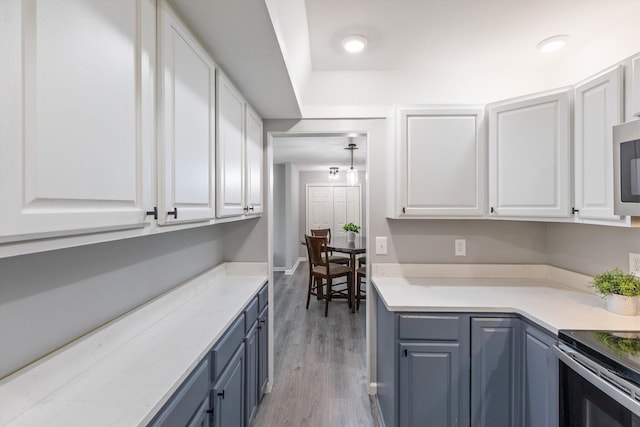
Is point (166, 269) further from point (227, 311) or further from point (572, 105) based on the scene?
point (572, 105)

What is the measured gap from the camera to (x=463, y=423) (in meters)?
1.63

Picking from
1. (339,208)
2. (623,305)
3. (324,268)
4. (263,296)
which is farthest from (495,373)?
(339,208)

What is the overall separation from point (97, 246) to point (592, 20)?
2.74m

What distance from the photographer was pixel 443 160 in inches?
79.8

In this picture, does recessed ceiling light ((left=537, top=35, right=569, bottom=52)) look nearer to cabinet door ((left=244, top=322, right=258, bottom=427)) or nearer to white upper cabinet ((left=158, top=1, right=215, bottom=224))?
white upper cabinet ((left=158, top=1, right=215, bottom=224))

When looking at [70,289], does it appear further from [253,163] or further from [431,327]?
[431,327]

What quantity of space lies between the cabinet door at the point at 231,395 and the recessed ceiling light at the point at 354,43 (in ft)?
6.44

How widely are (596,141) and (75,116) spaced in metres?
2.19

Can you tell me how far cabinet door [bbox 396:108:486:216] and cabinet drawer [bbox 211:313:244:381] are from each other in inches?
51.6

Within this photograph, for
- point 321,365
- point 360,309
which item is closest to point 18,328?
point 321,365

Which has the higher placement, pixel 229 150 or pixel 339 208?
pixel 229 150

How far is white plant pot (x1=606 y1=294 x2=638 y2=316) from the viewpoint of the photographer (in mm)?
1517

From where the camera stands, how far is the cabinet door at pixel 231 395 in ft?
4.25

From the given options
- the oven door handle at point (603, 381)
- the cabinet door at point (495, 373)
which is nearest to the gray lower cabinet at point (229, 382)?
the cabinet door at point (495, 373)
